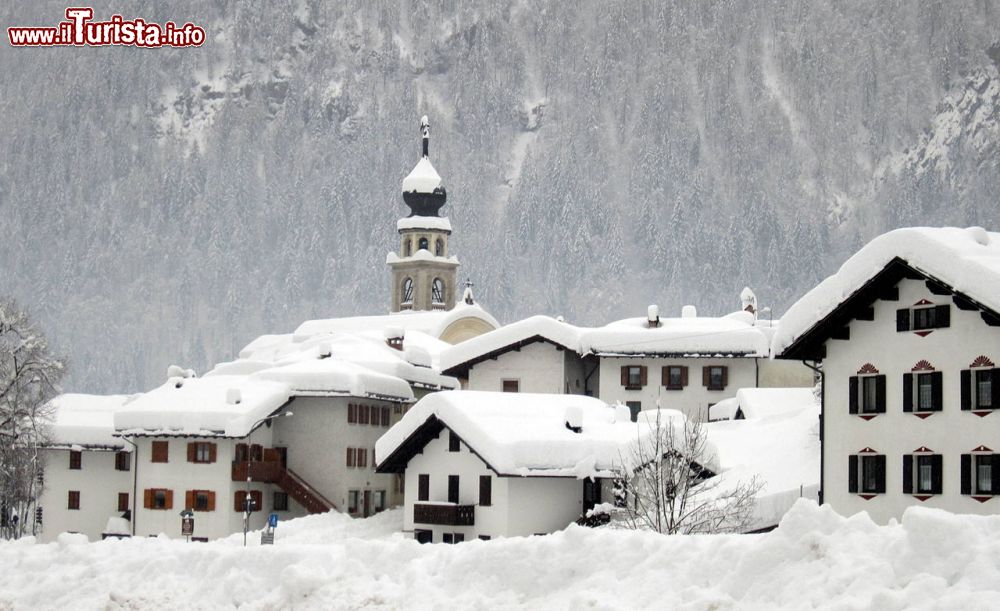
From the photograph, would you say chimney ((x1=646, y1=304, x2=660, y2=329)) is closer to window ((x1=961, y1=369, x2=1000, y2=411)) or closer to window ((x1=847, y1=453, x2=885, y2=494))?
window ((x1=847, y1=453, x2=885, y2=494))

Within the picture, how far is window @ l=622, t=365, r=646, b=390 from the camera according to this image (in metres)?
90.5

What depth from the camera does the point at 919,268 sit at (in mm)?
43562

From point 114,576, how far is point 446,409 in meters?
32.5

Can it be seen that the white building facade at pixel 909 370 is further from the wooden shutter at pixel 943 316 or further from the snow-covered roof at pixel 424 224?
the snow-covered roof at pixel 424 224

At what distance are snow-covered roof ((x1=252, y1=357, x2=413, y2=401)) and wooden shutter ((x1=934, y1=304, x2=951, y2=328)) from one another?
1672 inches

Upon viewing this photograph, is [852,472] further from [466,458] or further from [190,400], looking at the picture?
Answer: [190,400]

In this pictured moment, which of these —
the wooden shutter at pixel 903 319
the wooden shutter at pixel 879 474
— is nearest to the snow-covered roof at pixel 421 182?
the wooden shutter at pixel 879 474

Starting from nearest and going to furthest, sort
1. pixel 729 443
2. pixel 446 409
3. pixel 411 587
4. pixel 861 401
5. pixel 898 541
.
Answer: pixel 898 541 → pixel 411 587 → pixel 861 401 → pixel 446 409 → pixel 729 443

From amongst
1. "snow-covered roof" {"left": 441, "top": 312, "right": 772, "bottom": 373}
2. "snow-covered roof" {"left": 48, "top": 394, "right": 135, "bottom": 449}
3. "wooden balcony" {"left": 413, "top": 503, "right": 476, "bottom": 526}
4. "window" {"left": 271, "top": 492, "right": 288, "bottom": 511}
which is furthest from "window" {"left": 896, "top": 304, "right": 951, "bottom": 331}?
"snow-covered roof" {"left": 48, "top": 394, "right": 135, "bottom": 449}

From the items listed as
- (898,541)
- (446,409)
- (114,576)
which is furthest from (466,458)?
(898,541)

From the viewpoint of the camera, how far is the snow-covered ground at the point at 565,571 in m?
23.9

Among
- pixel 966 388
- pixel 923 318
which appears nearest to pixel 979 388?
pixel 966 388

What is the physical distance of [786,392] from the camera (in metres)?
82.2

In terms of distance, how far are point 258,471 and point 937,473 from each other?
141 feet
